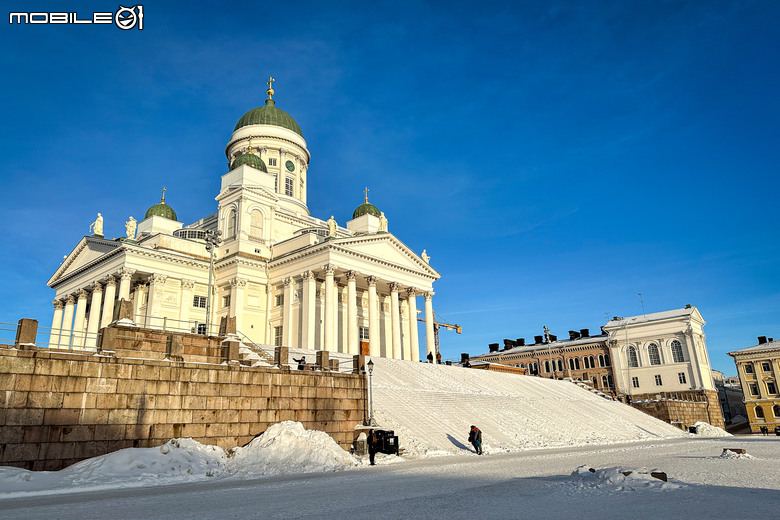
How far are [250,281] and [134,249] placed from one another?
10.0m

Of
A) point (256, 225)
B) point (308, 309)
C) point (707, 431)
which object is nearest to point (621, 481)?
point (707, 431)

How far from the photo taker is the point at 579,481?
12031 mm

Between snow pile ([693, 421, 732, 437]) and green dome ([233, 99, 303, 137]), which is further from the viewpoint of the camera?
green dome ([233, 99, 303, 137])

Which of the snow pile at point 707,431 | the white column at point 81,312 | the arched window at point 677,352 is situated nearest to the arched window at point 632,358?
the arched window at point 677,352

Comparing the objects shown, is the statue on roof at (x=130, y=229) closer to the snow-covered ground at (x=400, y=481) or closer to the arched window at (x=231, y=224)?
the arched window at (x=231, y=224)

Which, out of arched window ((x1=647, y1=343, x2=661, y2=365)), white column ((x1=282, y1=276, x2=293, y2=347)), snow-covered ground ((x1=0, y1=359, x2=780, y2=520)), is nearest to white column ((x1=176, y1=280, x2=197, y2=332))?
white column ((x1=282, y1=276, x2=293, y2=347))

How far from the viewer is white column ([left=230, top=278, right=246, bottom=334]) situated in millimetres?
48062

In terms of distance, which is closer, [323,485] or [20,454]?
[323,485]

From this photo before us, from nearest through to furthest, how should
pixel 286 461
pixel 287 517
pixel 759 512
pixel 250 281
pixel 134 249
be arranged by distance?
pixel 759 512 → pixel 287 517 → pixel 286 461 → pixel 134 249 → pixel 250 281

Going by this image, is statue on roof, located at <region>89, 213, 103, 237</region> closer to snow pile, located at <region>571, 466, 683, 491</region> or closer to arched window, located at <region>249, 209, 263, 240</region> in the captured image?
arched window, located at <region>249, 209, 263, 240</region>

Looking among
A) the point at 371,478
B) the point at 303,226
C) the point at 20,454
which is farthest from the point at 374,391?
the point at 303,226

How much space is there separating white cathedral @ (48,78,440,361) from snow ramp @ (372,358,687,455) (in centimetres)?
1172

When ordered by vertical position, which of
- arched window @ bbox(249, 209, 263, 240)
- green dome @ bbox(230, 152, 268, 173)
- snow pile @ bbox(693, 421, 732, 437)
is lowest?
snow pile @ bbox(693, 421, 732, 437)

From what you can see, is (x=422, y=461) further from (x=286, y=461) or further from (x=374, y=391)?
(x=374, y=391)
